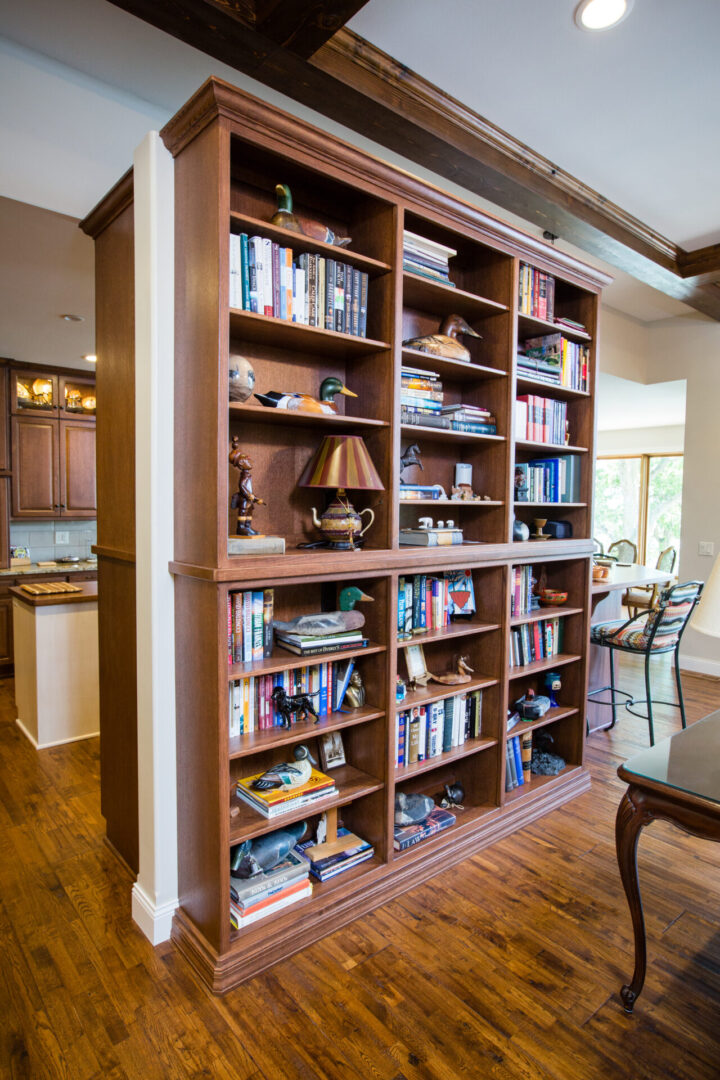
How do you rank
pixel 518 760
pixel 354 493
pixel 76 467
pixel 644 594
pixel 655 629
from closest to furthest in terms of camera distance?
pixel 354 493 → pixel 518 760 → pixel 655 629 → pixel 76 467 → pixel 644 594

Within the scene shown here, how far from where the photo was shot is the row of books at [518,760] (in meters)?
2.69

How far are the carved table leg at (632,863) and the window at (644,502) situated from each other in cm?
726

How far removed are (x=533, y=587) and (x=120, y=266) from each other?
233 cm

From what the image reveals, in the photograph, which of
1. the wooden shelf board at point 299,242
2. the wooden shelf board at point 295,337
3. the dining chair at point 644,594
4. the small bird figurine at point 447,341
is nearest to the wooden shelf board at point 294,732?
the wooden shelf board at point 295,337

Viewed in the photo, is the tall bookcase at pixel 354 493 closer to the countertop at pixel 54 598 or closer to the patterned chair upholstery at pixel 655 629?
the patterned chair upholstery at pixel 655 629

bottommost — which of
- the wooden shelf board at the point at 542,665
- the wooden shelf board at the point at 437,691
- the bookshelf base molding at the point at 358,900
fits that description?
the bookshelf base molding at the point at 358,900

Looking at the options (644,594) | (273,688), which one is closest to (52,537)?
(273,688)

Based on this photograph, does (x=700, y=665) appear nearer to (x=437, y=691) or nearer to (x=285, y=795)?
(x=437, y=691)

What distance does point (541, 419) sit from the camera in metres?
2.79

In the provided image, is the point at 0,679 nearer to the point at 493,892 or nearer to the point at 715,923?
the point at 493,892

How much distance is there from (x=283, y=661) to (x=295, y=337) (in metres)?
1.04

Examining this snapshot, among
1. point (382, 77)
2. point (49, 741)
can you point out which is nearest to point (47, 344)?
point (49, 741)

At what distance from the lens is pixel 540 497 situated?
9.39 feet

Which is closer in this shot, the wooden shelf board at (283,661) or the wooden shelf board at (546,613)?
the wooden shelf board at (283,661)
